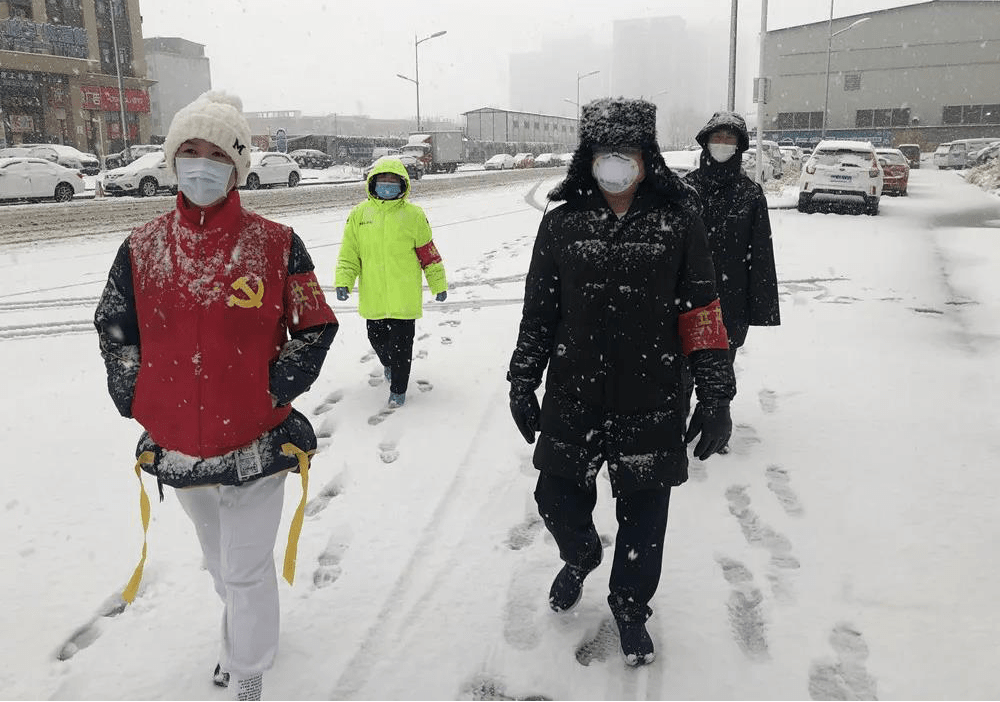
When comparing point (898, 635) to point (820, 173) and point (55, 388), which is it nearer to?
point (55, 388)

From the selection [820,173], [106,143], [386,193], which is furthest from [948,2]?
[386,193]

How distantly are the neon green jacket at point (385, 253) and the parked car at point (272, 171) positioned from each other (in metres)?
23.6

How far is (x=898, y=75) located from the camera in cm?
5719

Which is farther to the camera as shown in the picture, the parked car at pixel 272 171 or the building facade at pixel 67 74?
the building facade at pixel 67 74

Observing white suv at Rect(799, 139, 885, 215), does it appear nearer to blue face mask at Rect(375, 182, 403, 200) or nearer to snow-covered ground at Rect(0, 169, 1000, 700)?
snow-covered ground at Rect(0, 169, 1000, 700)

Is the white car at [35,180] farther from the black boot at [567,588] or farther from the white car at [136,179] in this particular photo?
the black boot at [567,588]

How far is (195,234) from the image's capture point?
228 centimetres

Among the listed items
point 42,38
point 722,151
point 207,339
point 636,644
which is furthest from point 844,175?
point 42,38

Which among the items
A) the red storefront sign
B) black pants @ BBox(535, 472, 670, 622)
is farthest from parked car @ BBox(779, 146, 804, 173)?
the red storefront sign

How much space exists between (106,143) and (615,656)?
168 feet

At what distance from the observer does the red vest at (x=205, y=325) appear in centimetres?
224

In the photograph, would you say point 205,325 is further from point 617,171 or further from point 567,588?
point 567,588

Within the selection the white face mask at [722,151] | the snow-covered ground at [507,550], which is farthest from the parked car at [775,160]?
the white face mask at [722,151]

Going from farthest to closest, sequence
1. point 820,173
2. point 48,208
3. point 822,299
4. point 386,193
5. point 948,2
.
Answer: point 948,2
point 48,208
point 820,173
point 822,299
point 386,193
